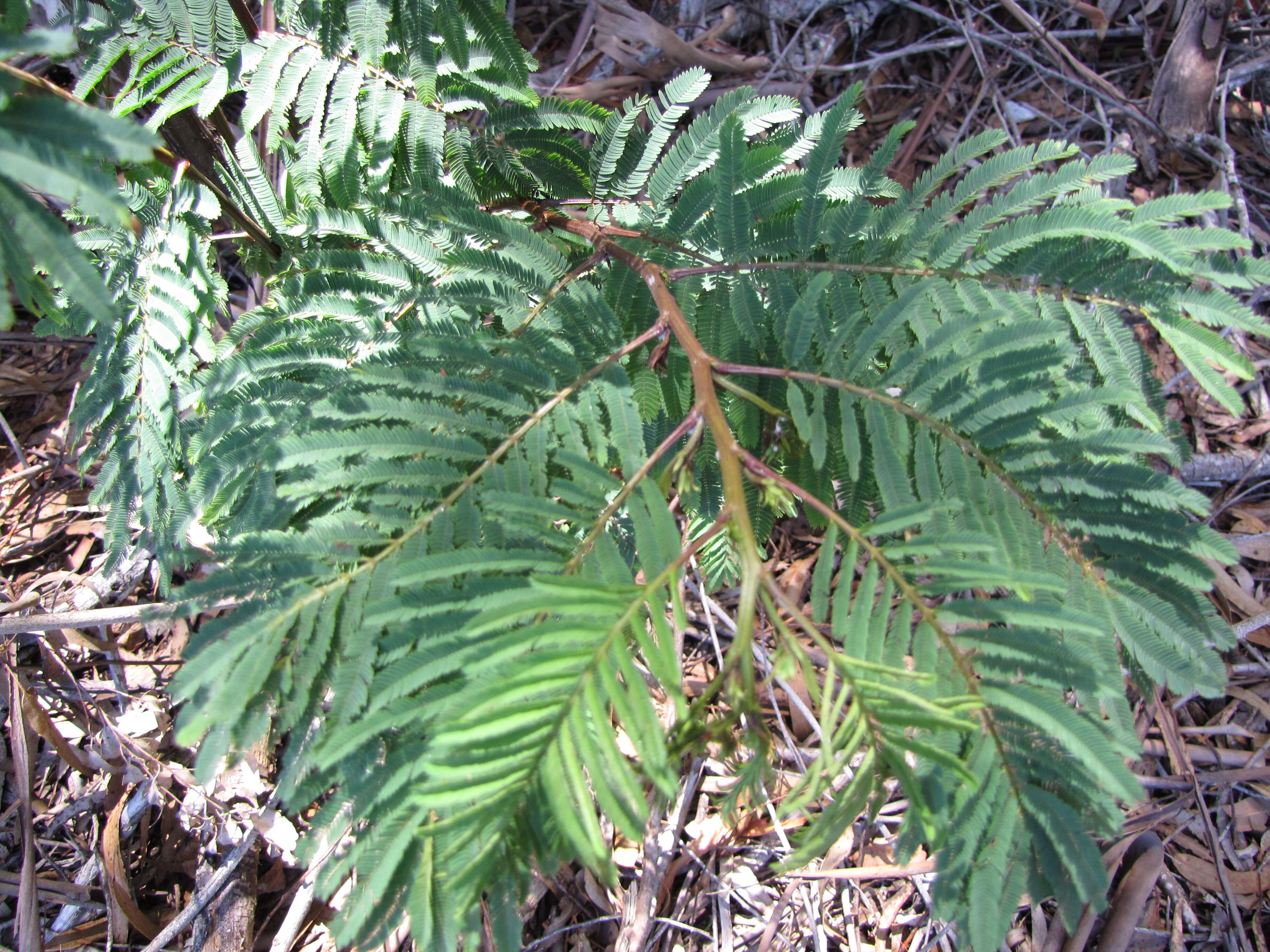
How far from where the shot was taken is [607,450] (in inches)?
56.9

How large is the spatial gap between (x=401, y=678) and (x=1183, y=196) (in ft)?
5.34

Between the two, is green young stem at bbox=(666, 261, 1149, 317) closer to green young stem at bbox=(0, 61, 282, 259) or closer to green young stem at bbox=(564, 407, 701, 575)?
green young stem at bbox=(564, 407, 701, 575)

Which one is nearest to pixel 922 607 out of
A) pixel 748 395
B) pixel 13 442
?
pixel 748 395

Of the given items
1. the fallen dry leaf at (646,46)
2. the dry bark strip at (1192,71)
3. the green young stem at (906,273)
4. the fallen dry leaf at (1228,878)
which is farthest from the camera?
the fallen dry leaf at (646,46)

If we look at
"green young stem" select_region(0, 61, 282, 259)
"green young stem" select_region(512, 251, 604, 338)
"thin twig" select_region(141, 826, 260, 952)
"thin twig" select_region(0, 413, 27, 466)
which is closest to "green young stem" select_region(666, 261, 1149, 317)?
"green young stem" select_region(512, 251, 604, 338)

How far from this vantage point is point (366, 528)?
128 centimetres

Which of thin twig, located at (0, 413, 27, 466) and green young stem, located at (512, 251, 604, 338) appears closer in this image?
green young stem, located at (512, 251, 604, 338)

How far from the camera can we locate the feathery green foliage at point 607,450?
3.52 feet

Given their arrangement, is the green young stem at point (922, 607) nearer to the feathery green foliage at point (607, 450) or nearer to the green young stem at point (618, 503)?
the feathery green foliage at point (607, 450)

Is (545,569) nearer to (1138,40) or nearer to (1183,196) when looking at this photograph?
(1183,196)

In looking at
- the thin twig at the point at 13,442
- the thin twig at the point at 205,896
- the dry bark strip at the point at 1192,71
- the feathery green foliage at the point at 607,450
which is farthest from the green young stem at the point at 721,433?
the dry bark strip at the point at 1192,71

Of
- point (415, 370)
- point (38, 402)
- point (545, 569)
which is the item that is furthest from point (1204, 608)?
point (38, 402)

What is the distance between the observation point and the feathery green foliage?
3.52ft

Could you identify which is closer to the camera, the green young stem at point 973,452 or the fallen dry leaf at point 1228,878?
the green young stem at point 973,452
